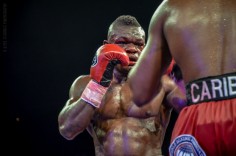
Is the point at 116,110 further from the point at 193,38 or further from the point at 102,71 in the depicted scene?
the point at 193,38

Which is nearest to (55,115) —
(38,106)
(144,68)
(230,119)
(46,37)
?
(38,106)

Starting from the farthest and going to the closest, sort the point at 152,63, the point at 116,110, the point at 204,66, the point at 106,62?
the point at 116,110, the point at 106,62, the point at 152,63, the point at 204,66

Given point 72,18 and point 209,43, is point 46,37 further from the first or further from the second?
point 209,43

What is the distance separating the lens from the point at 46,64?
14.2 feet

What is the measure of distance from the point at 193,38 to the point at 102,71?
3.37 feet

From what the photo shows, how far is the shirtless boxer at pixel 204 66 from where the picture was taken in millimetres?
1156

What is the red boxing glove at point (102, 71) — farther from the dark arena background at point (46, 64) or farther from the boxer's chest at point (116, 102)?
the dark arena background at point (46, 64)

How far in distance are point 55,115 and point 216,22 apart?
3234 mm

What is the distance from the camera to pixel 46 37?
431 cm

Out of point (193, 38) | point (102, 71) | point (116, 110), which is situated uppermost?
point (193, 38)

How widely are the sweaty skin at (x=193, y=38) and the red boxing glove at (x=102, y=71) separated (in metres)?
0.84

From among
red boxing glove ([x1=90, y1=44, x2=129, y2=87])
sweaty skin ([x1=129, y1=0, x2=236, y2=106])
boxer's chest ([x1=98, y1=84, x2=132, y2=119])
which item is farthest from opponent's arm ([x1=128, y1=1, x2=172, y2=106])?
boxer's chest ([x1=98, y1=84, x2=132, y2=119])

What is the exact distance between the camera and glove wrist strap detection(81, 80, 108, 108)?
2.24 meters

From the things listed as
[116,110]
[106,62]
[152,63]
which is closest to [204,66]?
[152,63]
